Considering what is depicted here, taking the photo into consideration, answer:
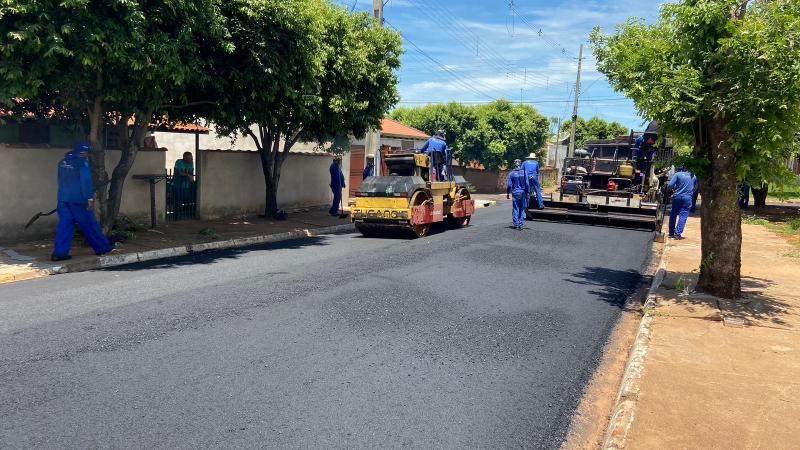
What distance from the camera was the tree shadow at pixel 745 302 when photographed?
6.66 m

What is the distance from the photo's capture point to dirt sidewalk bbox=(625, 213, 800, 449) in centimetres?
380

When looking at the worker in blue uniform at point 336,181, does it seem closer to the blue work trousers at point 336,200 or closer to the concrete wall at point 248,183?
the blue work trousers at point 336,200

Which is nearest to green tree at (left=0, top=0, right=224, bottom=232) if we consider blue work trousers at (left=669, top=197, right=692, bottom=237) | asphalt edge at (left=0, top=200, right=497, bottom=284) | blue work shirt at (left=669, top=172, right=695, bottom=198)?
asphalt edge at (left=0, top=200, right=497, bottom=284)

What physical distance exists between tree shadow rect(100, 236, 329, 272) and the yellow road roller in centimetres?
118

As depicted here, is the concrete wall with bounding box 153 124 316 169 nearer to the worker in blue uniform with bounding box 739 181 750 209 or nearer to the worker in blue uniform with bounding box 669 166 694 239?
the worker in blue uniform with bounding box 669 166 694 239

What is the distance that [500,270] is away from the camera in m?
9.06

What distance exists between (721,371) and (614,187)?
1177cm

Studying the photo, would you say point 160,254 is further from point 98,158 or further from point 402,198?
point 402,198

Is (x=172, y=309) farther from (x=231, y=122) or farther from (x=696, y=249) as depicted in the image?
(x=696, y=249)

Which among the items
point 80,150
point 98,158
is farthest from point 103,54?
point 98,158

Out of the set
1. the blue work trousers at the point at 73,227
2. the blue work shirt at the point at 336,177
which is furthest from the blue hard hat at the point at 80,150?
the blue work shirt at the point at 336,177

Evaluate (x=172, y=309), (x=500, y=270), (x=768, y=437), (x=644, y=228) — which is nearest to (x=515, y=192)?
(x=644, y=228)

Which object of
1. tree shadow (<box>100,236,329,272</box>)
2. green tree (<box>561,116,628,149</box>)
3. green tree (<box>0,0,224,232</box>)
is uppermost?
green tree (<box>561,116,628,149</box>)

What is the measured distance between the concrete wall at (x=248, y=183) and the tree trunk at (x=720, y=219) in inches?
453
